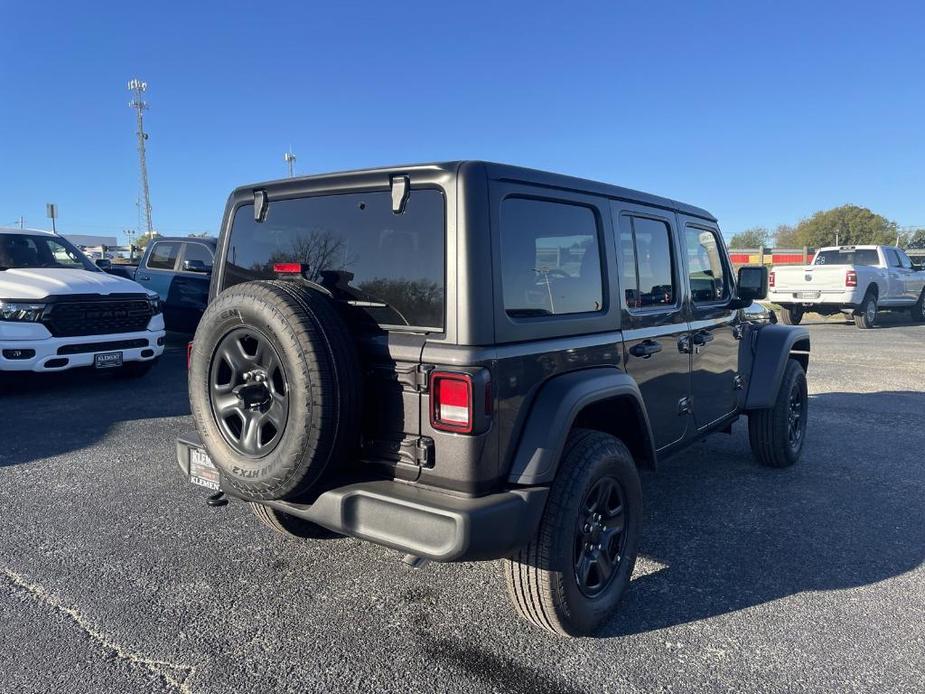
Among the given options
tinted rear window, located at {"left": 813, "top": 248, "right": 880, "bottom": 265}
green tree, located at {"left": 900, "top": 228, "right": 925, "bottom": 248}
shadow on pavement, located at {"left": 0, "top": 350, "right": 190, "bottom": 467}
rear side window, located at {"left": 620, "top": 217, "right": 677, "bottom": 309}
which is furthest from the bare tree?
green tree, located at {"left": 900, "top": 228, "right": 925, "bottom": 248}

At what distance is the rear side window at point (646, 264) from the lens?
11.2 ft

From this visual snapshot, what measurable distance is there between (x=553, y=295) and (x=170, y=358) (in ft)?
28.9

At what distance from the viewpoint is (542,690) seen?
2455mm

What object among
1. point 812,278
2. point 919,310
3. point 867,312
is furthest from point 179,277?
point 919,310

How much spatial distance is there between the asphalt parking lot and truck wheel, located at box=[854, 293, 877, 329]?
1202 centimetres

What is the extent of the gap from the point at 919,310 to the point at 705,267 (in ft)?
57.0

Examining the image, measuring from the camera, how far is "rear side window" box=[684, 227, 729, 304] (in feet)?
13.7

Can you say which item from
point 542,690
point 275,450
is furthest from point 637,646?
point 275,450

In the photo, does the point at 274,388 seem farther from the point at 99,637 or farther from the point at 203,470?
the point at 99,637

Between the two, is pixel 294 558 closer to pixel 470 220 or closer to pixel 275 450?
pixel 275 450

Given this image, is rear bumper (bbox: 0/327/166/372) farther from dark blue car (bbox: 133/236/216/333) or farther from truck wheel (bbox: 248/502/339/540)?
truck wheel (bbox: 248/502/339/540)

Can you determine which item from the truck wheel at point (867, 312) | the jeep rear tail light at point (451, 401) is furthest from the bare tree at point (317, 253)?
the truck wheel at point (867, 312)

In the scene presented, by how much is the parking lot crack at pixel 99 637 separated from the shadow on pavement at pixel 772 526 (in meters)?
1.72

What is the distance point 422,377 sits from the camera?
256cm
